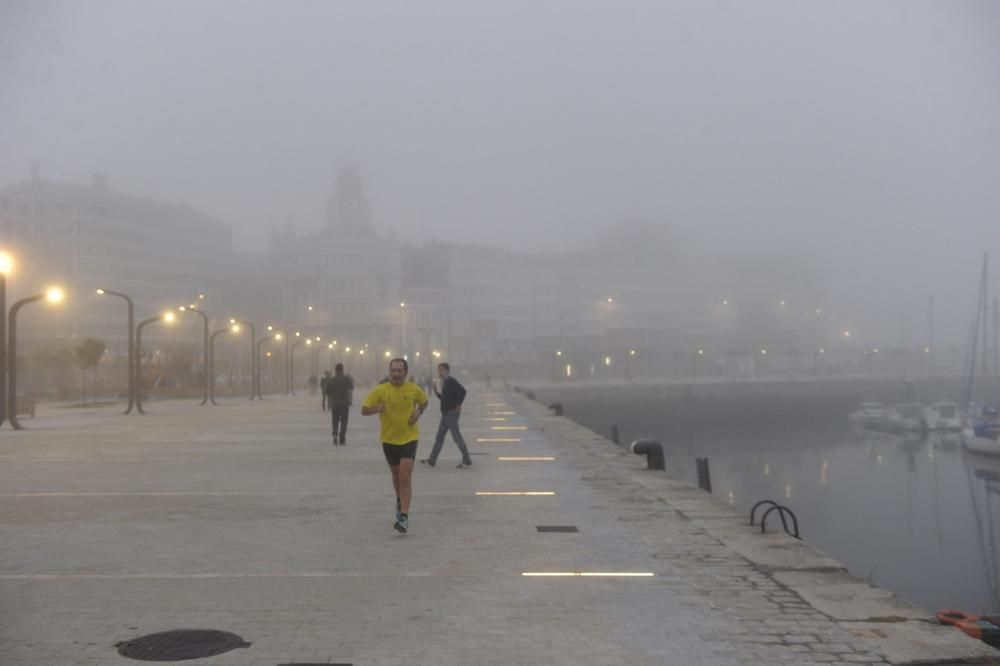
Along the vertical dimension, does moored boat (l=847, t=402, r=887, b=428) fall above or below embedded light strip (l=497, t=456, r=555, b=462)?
below

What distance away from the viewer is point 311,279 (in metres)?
143

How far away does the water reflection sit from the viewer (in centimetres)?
2838

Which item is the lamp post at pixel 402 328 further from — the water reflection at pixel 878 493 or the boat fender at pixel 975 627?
the boat fender at pixel 975 627

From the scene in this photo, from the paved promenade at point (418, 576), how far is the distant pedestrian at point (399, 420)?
1.93ft

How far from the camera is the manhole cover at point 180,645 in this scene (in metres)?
5.89

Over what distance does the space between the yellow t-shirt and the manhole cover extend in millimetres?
4310

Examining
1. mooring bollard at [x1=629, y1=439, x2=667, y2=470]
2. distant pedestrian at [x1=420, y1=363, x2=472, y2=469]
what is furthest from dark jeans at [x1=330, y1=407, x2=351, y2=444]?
mooring bollard at [x1=629, y1=439, x2=667, y2=470]

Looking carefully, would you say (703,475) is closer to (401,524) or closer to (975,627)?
(401,524)

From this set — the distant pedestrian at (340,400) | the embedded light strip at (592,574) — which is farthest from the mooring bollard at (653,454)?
the embedded light strip at (592,574)

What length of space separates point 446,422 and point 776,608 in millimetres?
11374

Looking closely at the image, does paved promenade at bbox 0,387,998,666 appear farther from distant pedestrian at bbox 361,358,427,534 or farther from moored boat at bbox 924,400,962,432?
moored boat at bbox 924,400,962,432

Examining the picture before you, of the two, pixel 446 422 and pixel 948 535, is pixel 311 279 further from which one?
pixel 446 422

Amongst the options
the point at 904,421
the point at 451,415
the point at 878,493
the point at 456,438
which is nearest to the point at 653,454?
the point at 456,438

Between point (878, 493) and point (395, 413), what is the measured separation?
1667 inches
